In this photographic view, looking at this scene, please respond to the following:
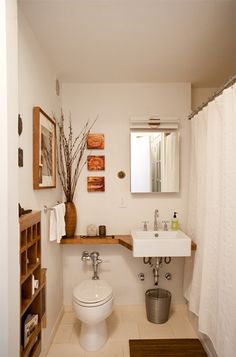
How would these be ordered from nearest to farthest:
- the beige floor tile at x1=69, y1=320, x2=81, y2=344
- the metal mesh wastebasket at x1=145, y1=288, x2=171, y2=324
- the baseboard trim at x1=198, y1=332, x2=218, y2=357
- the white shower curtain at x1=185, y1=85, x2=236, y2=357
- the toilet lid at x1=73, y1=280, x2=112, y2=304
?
the white shower curtain at x1=185, y1=85, x2=236, y2=357 → the baseboard trim at x1=198, y1=332, x2=218, y2=357 → the toilet lid at x1=73, y1=280, x2=112, y2=304 → the beige floor tile at x1=69, y1=320, x2=81, y2=344 → the metal mesh wastebasket at x1=145, y1=288, x2=171, y2=324

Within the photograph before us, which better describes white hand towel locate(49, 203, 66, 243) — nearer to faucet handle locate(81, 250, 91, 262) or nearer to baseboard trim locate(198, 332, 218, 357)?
faucet handle locate(81, 250, 91, 262)

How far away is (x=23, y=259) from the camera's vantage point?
1.35m

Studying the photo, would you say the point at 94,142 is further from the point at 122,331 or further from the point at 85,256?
the point at 122,331

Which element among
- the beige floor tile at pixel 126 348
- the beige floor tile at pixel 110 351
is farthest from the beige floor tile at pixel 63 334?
the beige floor tile at pixel 126 348

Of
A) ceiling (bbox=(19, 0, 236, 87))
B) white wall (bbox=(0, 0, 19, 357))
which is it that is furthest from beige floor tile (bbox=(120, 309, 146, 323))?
ceiling (bbox=(19, 0, 236, 87))

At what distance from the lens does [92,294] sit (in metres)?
2.24

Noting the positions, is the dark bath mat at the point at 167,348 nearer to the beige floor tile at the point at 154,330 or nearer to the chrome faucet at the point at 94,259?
the beige floor tile at the point at 154,330

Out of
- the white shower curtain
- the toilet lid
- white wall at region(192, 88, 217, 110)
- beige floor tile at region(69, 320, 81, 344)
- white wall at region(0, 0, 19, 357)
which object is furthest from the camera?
white wall at region(192, 88, 217, 110)

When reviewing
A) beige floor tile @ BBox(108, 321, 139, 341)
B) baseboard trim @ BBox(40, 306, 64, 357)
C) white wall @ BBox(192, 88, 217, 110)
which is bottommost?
beige floor tile @ BBox(108, 321, 139, 341)

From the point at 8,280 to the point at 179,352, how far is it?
1.81 m

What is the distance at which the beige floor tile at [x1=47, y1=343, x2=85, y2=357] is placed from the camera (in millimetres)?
2121

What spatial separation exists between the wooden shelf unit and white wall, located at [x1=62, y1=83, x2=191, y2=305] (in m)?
1.26

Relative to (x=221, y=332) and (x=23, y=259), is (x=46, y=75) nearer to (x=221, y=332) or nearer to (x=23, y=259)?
(x=23, y=259)

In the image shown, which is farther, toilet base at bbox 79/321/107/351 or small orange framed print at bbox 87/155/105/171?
small orange framed print at bbox 87/155/105/171
